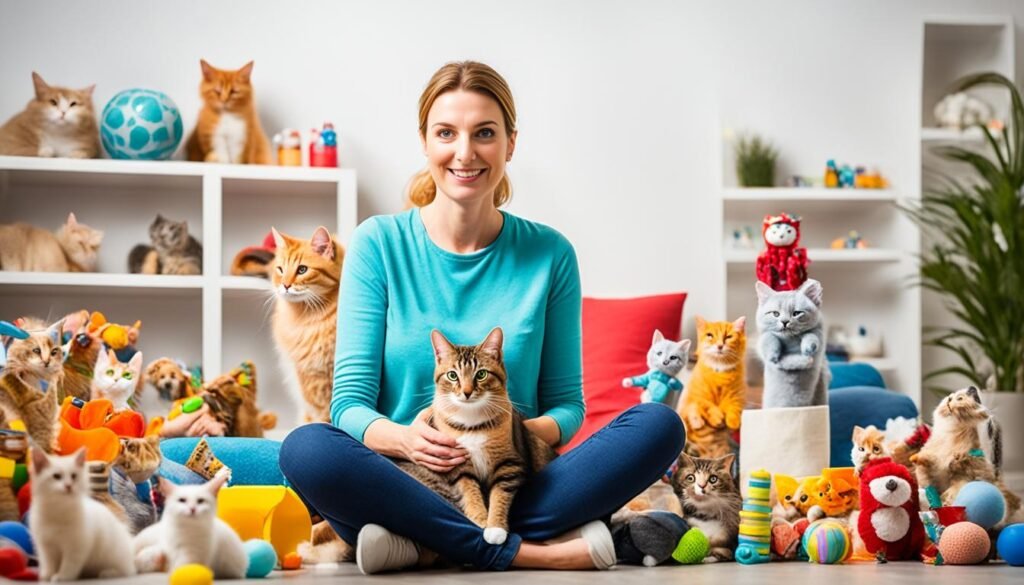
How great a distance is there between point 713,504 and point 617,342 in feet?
5.00

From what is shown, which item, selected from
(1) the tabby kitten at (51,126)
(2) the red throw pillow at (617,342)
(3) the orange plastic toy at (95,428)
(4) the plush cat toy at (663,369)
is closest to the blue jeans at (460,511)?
(3) the orange plastic toy at (95,428)

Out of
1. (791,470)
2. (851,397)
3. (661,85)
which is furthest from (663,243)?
(791,470)

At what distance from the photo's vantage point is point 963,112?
14.5 feet

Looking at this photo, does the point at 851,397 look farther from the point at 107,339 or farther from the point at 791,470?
the point at 107,339

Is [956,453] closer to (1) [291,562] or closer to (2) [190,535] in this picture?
(1) [291,562]

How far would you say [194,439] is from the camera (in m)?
2.55

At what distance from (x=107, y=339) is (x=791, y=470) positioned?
68.0 inches

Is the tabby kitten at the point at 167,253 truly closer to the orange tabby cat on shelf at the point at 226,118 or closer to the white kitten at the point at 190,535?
the orange tabby cat on shelf at the point at 226,118

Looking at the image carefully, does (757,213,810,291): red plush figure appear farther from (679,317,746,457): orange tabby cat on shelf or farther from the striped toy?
the striped toy

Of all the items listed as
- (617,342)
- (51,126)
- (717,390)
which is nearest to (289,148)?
(51,126)

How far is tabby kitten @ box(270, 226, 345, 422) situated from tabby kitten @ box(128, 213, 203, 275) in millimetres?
1056

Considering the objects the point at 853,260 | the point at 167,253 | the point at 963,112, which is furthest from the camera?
the point at 963,112

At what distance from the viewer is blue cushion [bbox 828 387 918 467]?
10.2ft

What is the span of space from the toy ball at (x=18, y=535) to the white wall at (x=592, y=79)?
8.10ft
